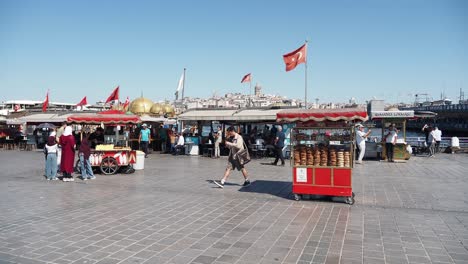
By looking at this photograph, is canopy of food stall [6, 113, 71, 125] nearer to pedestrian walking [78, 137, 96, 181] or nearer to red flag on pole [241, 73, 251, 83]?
red flag on pole [241, 73, 251, 83]

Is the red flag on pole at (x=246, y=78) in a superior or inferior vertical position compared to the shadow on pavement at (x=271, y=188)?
superior

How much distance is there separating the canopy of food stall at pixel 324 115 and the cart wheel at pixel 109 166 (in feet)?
23.6

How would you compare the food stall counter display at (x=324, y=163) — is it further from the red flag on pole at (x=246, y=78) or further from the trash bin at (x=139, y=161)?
the red flag on pole at (x=246, y=78)

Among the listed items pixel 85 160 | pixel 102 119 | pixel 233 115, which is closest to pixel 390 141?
pixel 233 115

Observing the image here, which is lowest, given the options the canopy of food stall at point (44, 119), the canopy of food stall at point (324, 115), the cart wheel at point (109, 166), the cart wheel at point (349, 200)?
the cart wheel at point (349, 200)

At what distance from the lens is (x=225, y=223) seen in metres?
6.85

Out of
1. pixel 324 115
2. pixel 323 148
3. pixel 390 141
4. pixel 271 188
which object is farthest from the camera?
pixel 390 141

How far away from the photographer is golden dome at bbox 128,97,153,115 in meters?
61.7

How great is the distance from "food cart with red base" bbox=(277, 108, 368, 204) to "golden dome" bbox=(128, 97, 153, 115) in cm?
5486

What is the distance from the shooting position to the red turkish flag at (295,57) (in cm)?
2119

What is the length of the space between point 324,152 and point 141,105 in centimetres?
5700

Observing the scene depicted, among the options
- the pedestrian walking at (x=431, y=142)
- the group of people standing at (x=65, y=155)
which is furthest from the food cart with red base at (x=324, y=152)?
the pedestrian walking at (x=431, y=142)

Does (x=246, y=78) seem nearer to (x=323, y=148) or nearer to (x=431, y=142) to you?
(x=431, y=142)

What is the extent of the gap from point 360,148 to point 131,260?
1479 centimetres
